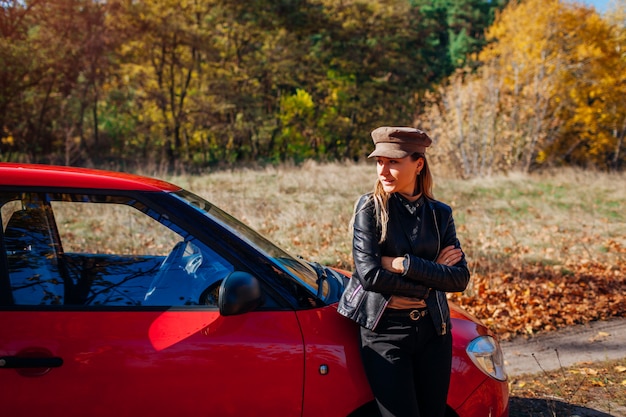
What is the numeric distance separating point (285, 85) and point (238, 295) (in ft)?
103

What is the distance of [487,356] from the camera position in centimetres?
270

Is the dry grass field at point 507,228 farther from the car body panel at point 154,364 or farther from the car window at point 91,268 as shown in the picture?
the car body panel at point 154,364

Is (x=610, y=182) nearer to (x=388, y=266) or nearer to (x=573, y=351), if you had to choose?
(x=573, y=351)

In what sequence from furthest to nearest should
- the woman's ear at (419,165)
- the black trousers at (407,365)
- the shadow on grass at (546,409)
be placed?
the shadow on grass at (546,409), the woman's ear at (419,165), the black trousers at (407,365)

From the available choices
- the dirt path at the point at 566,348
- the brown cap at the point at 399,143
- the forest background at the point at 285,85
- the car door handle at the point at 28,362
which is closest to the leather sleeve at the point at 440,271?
the brown cap at the point at 399,143

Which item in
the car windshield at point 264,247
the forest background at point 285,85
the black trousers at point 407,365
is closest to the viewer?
the black trousers at point 407,365

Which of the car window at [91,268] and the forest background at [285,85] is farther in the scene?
the forest background at [285,85]

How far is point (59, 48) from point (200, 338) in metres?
24.2

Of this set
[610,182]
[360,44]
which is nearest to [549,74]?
[610,182]

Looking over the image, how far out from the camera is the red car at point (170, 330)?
7.25 feet

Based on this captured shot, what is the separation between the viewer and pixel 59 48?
2297cm

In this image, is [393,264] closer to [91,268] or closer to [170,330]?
[170,330]

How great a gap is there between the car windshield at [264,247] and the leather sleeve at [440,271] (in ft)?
1.79

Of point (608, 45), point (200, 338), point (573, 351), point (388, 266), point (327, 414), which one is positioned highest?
point (608, 45)
